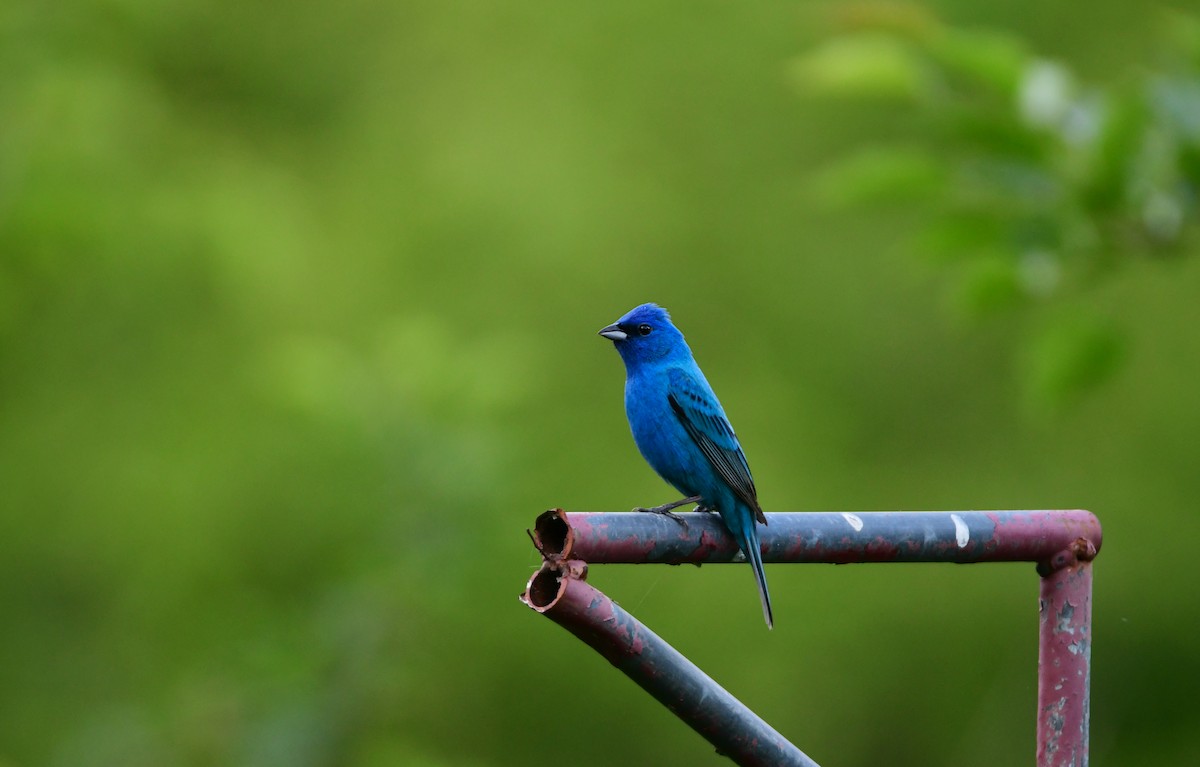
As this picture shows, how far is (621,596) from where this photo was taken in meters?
10.1

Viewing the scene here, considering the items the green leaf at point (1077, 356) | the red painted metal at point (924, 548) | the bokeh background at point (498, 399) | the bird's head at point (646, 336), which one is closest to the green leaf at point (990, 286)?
the green leaf at point (1077, 356)

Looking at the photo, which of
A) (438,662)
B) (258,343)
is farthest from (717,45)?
(438,662)

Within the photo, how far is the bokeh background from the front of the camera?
7672mm

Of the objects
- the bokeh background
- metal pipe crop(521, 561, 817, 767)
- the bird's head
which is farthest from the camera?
the bokeh background

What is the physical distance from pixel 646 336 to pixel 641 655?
8.68ft

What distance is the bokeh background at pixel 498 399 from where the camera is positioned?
7.67m

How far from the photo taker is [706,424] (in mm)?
4188

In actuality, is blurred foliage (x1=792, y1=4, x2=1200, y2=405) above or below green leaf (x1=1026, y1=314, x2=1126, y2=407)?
above

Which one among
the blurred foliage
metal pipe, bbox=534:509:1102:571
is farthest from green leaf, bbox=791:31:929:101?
metal pipe, bbox=534:509:1102:571

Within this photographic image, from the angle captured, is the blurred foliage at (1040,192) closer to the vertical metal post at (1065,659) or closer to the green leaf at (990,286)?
the green leaf at (990,286)

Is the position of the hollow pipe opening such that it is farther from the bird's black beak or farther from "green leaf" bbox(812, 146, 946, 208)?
the bird's black beak

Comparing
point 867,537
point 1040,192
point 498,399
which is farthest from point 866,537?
point 498,399

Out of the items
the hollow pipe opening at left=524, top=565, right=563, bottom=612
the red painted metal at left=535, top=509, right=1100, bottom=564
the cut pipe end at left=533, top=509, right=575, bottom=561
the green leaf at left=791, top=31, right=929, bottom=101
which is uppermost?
the green leaf at left=791, top=31, right=929, bottom=101

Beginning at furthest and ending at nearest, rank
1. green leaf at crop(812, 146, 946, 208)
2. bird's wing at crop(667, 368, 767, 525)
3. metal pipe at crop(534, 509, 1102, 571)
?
bird's wing at crop(667, 368, 767, 525), green leaf at crop(812, 146, 946, 208), metal pipe at crop(534, 509, 1102, 571)
